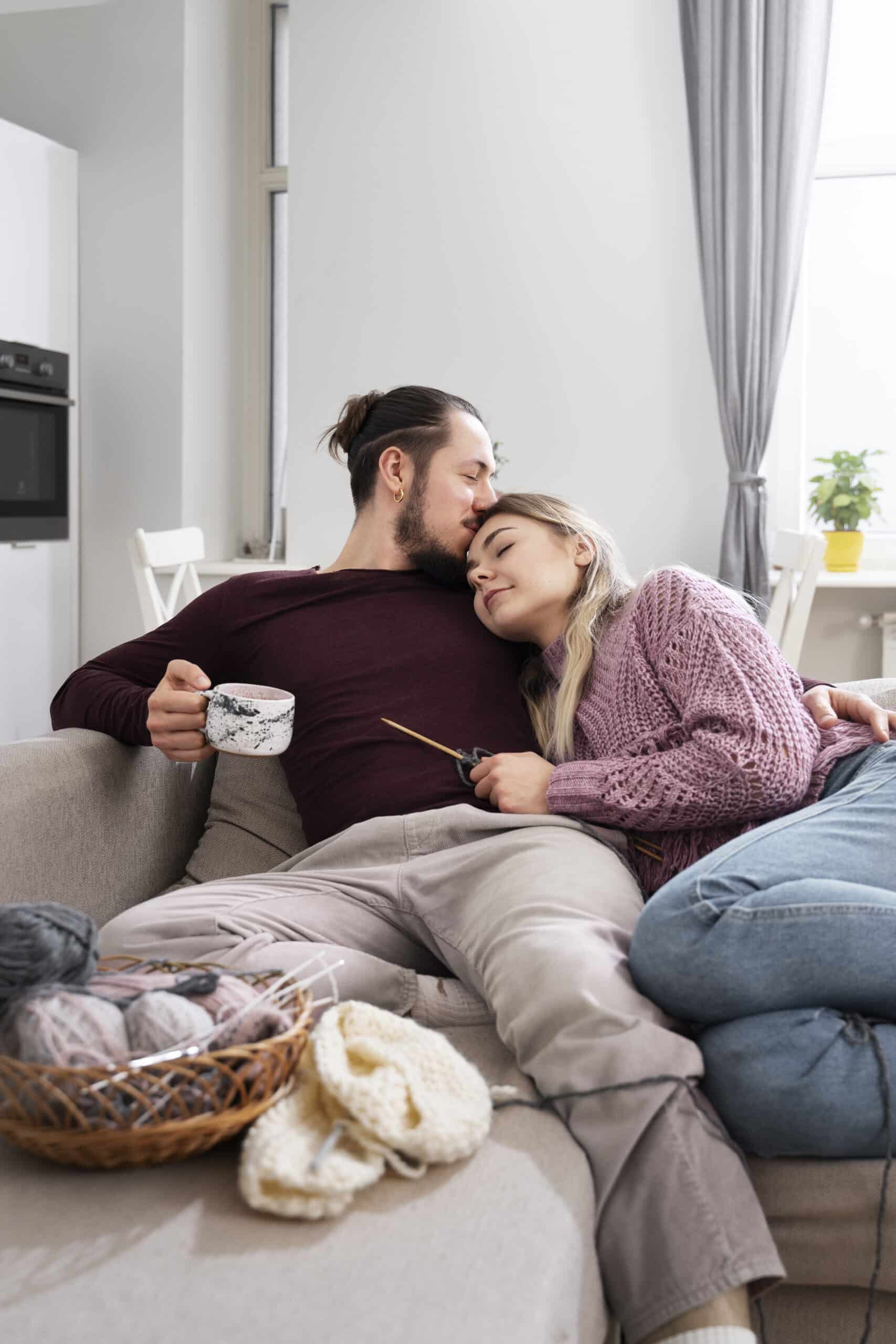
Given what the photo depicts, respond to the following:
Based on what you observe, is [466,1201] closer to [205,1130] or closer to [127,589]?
[205,1130]

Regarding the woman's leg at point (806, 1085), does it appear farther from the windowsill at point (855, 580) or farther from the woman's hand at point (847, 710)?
the windowsill at point (855, 580)

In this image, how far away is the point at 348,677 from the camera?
5.57 ft

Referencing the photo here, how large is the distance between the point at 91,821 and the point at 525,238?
2.72 m

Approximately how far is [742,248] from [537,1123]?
306 centimetres

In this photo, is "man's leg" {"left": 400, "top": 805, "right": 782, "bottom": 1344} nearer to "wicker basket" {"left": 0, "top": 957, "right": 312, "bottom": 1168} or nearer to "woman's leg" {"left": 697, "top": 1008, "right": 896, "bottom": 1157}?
"woman's leg" {"left": 697, "top": 1008, "right": 896, "bottom": 1157}

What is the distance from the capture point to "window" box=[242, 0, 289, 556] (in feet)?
13.6

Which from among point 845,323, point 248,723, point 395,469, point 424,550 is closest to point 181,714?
point 248,723

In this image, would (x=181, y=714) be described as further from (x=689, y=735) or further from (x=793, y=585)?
(x=793, y=585)

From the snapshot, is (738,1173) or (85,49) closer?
(738,1173)

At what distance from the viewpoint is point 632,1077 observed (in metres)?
0.99

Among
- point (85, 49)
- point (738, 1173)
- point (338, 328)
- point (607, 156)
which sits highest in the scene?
point (85, 49)

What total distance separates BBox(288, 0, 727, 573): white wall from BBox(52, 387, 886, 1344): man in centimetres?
175

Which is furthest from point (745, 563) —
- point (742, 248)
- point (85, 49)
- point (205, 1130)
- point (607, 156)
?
point (205, 1130)

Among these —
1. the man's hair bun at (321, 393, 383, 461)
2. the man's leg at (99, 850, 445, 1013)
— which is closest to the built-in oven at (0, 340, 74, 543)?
the man's hair bun at (321, 393, 383, 461)
